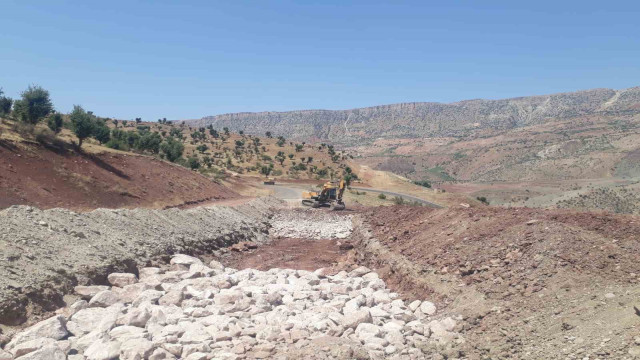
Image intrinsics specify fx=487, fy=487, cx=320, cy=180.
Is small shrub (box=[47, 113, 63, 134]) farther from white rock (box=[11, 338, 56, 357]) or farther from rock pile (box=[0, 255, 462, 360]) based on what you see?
white rock (box=[11, 338, 56, 357])

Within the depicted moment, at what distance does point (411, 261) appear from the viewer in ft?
50.6

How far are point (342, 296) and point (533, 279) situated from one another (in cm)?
461

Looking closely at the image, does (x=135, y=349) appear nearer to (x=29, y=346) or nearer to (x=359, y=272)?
(x=29, y=346)

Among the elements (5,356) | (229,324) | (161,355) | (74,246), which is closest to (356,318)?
(229,324)

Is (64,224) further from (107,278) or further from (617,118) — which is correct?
(617,118)

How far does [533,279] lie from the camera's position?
10789 mm

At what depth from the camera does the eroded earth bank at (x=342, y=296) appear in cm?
877

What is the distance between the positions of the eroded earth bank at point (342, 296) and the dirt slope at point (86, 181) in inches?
437

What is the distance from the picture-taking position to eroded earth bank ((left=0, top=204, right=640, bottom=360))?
877 centimetres

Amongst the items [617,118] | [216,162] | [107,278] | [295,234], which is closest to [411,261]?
[107,278]

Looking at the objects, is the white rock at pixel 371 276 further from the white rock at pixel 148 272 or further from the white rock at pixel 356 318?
the white rock at pixel 148 272

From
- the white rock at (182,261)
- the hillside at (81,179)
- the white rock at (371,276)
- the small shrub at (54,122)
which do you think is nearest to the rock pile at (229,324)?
the white rock at (371,276)

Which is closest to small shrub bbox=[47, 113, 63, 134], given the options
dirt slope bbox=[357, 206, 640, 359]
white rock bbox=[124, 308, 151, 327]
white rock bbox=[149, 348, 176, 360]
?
dirt slope bbox=[357, 206, 640, 359]

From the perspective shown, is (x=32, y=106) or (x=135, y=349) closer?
(x=135, y=349)
